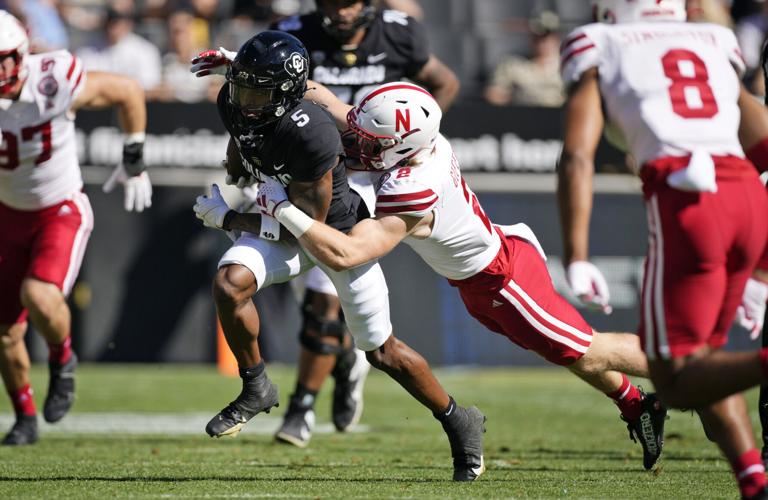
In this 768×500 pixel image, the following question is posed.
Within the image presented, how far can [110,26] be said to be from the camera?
1144 centimetres

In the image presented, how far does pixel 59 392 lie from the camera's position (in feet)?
20.7

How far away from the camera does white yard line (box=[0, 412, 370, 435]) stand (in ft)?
22.7

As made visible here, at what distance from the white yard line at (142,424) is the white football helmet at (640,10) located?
3701mm

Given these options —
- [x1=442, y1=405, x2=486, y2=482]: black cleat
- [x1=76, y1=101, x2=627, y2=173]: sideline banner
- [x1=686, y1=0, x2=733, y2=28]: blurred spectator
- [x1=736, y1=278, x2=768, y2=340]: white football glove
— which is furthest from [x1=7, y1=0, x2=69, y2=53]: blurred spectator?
[x1=736, y1=278, x2=768, y2=340]: white football glove

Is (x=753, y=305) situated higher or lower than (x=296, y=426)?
higher

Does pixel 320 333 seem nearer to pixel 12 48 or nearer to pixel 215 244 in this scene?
pixel 12 48

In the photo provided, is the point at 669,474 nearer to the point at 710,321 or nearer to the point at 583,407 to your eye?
the point at 710,321

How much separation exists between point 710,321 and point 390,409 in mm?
4735

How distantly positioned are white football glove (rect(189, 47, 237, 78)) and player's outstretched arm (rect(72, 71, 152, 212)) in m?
1.28

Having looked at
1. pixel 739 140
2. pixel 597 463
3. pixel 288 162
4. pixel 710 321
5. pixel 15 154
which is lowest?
pixel 597 463

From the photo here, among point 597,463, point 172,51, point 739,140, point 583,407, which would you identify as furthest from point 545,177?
point 739,140

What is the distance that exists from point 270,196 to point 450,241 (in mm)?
714

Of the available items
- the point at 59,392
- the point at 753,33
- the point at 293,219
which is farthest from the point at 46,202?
the point at 753,33

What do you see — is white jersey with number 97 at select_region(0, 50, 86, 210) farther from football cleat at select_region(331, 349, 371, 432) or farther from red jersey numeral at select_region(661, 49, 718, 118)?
red jersey numeral at select_region(661, 49, 718, 118)
